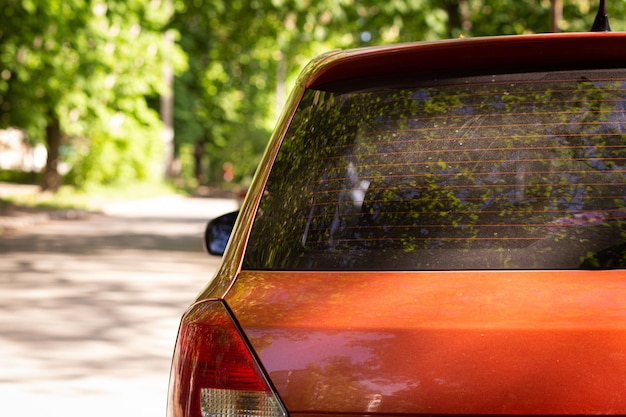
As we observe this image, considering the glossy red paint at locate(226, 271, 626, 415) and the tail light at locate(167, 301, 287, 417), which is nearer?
the glossy red paint at locate(226, 271, 626, 415)

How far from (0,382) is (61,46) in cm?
1871

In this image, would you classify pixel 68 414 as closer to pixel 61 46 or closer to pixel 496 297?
pixel 496 297

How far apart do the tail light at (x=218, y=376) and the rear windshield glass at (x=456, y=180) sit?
0.74 feet

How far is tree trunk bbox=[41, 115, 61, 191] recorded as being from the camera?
34625 millimetres

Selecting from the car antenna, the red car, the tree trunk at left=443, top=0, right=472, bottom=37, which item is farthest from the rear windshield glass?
the tree trunk at left=443, top=0, right=472, bottom=37

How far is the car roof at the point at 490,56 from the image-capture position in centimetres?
260

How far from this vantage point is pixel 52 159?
3475 centimetres

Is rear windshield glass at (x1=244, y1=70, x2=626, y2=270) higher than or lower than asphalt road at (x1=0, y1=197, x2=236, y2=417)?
higher

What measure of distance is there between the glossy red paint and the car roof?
1.76ft

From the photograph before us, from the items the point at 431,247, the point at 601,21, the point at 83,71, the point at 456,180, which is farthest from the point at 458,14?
the point at 431,247

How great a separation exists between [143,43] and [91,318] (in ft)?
63.7

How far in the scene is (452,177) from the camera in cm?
258

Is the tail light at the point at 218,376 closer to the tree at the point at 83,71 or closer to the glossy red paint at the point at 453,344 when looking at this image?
the glossy red paint at the point at 453,344

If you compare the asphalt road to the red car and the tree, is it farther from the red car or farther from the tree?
the tree
